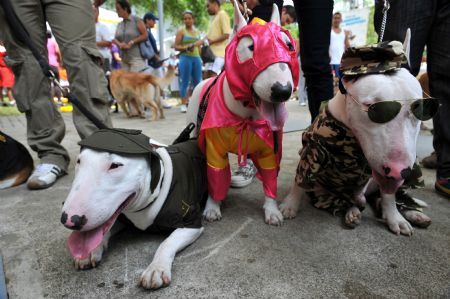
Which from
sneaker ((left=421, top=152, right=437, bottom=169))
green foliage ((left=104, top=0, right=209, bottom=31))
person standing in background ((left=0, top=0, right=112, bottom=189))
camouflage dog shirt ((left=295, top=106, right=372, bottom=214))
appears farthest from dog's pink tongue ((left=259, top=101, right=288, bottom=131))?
green foliage ((left=104, top=0, right=209, bottom=31))

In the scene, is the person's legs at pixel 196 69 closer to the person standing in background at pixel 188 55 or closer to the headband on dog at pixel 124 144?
the person standing in background at pixel 188 55

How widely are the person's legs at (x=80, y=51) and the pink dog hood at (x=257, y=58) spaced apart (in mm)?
1239

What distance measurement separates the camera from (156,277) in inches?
44.1

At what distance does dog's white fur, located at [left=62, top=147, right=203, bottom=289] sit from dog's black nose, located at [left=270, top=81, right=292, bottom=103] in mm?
565

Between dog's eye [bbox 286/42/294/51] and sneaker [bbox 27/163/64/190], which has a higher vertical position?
dog's eye [bbox 286/42/294/51]

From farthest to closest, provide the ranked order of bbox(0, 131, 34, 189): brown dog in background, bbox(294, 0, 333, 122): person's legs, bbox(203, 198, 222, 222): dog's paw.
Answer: bbox(0, 131, 34, 189): brown dog in background, bbox(294, 0, 333, 122): person's legs, bbox(203, 198, 222, 222): dog's paw

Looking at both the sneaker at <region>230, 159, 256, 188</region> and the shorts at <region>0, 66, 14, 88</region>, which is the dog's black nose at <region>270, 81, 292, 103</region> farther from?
the shorts at <region>0, 66, 14, 88</region>

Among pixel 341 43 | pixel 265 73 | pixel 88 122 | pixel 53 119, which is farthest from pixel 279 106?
pixel 341 43

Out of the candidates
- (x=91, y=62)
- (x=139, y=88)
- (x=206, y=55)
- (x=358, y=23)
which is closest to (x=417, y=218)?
(x=91, y=62)

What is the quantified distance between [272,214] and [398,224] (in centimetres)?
59

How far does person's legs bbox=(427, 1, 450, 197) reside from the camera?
6.02 feet

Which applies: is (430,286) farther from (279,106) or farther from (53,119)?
(53,119)

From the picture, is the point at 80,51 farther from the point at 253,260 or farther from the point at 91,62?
the point at 253,260

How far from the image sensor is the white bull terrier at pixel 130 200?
105 cm
